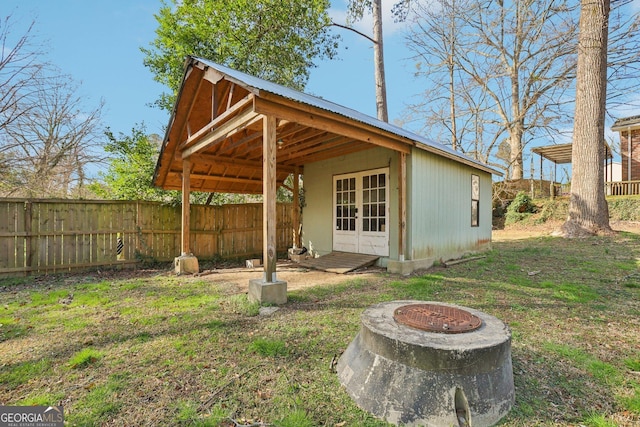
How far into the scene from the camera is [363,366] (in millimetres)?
2086

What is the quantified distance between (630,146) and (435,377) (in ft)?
69.7

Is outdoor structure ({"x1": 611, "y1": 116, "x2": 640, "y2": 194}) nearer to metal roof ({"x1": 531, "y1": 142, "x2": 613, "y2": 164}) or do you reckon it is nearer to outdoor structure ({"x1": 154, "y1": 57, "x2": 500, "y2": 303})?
metal roof ({"x1": 531, "y1": 142, "x2": 613, "y2": 164})

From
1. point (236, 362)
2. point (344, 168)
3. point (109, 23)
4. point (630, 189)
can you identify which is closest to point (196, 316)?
point (236, 362)

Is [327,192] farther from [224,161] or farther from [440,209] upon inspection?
[440,209]

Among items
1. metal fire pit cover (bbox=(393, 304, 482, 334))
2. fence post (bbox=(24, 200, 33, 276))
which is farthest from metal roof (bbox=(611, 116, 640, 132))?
fence post (bbox=(24, 200, 33, 276))

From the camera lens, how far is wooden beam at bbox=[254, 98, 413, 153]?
4.14 meters

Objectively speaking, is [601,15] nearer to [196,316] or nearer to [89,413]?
[196,316]

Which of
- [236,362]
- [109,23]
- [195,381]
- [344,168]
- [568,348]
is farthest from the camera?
[109,23]

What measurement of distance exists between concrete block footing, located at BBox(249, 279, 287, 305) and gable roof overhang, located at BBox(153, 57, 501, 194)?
7.74 feet

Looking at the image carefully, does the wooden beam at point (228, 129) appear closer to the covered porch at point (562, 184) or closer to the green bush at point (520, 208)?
the green bush at point (520, 208)

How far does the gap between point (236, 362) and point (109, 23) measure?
10886mm

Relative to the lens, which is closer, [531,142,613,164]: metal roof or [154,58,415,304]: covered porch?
[154,58,415,304]: covered porch

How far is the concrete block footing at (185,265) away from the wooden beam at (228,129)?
2.32 meters

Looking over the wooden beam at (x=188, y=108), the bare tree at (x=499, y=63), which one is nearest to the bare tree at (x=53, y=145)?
the wooden beam at (x=188, y=108)
